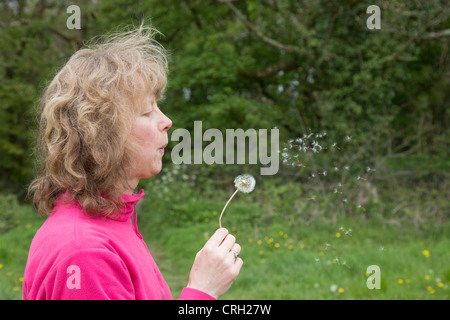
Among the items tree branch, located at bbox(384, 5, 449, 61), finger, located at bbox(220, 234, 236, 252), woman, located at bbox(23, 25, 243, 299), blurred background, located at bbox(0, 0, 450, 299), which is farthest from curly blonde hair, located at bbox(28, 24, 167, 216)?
tree branch, located at bbox(384, 5, 449, 61)

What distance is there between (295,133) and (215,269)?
674 cm

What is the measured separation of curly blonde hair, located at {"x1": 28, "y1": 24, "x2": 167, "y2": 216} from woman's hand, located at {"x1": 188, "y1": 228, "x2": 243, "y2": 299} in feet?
0.86

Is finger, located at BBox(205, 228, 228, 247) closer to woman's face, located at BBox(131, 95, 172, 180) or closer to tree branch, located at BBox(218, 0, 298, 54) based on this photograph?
woman's face, located at BBox(131, 95, 172, 180)

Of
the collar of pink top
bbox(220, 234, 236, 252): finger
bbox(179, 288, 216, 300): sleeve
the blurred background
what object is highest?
the blurred background

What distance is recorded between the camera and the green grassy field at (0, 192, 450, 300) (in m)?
3.96

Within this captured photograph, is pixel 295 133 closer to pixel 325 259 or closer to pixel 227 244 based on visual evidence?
pixel 325 259

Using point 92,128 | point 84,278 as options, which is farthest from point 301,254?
point 84,278

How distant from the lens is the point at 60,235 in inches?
40.0

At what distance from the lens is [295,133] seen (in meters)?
7.76

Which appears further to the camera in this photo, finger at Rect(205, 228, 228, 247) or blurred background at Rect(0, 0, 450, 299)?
blurred background at Rect(0, 0, 450, 299)

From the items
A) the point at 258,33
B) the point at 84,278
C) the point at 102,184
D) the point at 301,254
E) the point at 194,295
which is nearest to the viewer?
the point at 84,278

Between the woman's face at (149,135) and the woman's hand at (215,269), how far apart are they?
0.98 feet

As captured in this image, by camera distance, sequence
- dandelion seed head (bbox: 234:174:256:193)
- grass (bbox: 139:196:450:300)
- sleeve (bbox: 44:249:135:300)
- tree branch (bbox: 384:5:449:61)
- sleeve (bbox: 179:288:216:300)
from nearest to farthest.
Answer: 1. sleeve (bbox: 44:249:135:300)
2. sleeve (bbox: 179:288:216:300)
3. dandelion seed head (bbox: 234:174:256:193)
4. grass (bbox: 139:196:450:300)
5. tree branch (bbox: 384:5:449:61)
